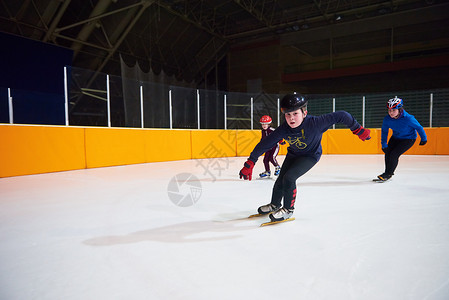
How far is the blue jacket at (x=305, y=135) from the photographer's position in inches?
103

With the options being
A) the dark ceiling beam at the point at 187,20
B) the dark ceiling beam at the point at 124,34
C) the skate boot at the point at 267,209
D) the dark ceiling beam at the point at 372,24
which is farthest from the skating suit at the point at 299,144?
the dark ceiling beam at the point at 372,24

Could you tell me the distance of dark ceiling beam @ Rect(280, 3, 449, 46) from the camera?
15827mm

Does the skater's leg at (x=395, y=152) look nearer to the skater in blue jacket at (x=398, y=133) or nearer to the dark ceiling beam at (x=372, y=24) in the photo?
the skater in blue jacket at (x=398, y=133)

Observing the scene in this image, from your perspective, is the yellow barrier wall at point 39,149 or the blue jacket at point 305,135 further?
the yellow barrier wall at point 39,149

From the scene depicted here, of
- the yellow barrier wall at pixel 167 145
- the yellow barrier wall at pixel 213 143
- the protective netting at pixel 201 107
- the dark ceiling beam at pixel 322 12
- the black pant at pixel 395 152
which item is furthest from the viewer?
the dark ceiling beam at pixel 322 12

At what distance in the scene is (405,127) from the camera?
508 centimetres

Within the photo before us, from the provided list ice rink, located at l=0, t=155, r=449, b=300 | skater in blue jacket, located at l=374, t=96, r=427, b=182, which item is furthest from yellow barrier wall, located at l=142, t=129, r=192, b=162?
skater in blue jacket, located at l=374, t=96, r=427, b=182

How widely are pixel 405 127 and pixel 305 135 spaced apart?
3.52m

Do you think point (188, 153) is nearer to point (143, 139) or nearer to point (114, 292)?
Answer: point (143, 139)

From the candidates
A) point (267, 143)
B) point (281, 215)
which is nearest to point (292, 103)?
point (267, 143)

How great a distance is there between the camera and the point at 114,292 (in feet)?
4.77

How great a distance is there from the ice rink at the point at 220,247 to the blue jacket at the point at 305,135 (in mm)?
666

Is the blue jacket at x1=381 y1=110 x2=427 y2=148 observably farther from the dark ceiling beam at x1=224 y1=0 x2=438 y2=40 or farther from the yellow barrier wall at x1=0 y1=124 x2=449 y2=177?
the dark ceiling beam at x1=224 y1=0 x2=438 y2=40

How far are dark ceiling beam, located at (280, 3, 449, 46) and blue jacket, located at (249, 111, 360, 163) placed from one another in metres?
18.1
